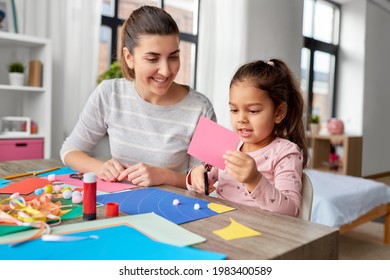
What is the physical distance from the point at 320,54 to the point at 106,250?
4.91 metres

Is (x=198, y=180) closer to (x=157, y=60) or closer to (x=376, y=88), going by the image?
(x=157, y=60)

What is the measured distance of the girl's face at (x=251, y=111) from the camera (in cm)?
97

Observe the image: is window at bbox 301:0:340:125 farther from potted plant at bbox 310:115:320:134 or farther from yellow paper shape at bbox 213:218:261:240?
yellow paper shape at bbox 213:218:261:240

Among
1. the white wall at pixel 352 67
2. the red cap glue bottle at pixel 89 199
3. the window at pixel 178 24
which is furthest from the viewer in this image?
the white wall at pixel 352 67

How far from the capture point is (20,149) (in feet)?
7.69

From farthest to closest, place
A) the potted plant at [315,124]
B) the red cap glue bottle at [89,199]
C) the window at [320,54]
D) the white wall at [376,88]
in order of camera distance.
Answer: the window at [320,54]
the potted plant at [315,124]
the white wall at [376,88]
the red cap glue bottle at [89,199]

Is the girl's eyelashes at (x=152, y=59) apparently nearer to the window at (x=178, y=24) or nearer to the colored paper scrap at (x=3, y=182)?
the colored paper scrap at (x=3, y=182)

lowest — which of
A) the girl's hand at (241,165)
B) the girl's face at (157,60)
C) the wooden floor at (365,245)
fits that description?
the wooden floor at (365,245)

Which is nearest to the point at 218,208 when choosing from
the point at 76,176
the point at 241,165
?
the point at 241,165

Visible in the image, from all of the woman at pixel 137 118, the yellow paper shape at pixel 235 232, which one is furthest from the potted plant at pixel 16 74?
the yellow paper shape at pixel 235 232

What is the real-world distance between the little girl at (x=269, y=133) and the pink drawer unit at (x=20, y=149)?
1.60 metres

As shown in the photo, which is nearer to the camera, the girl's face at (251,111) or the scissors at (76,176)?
the girl's face at (251,111)
